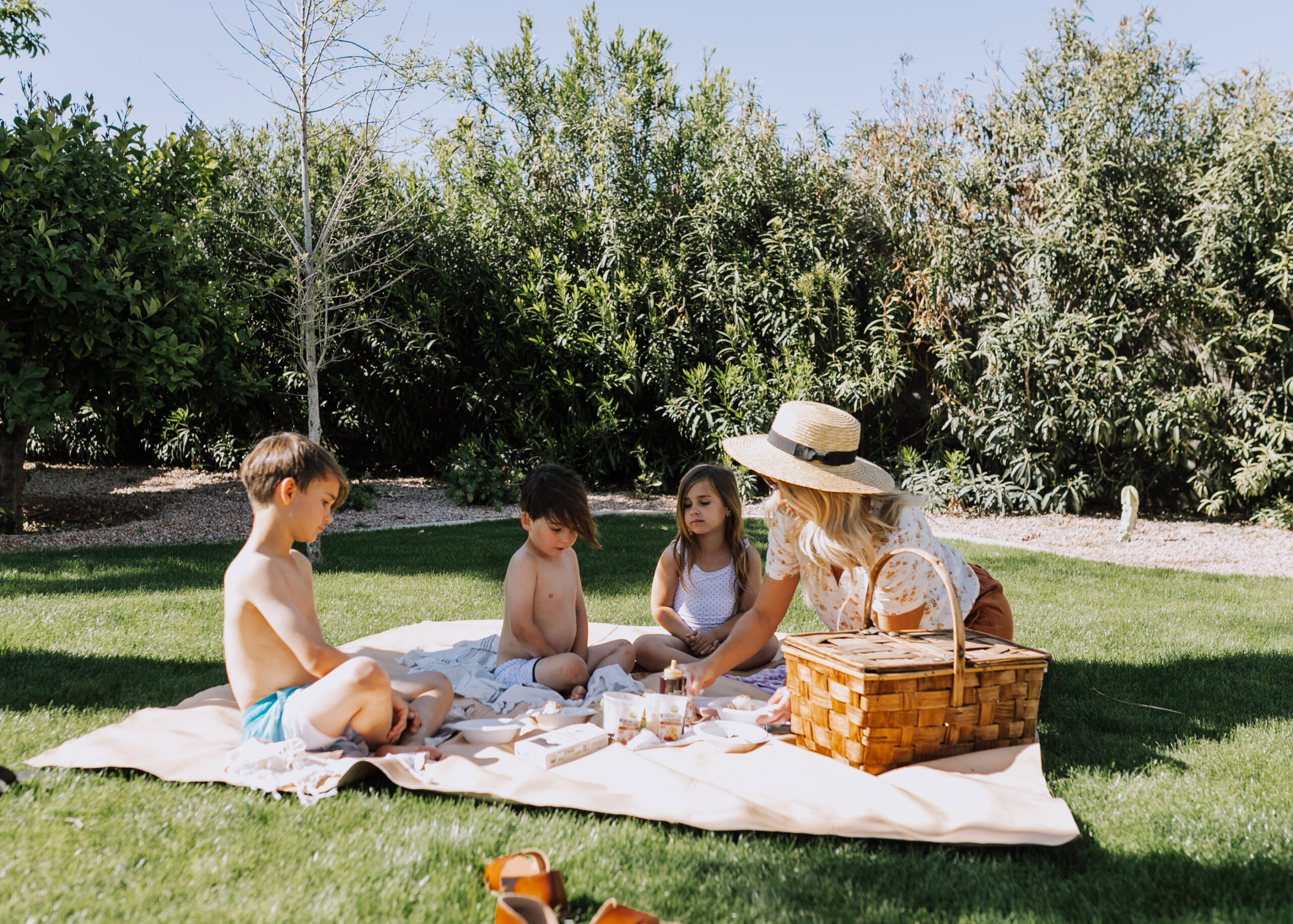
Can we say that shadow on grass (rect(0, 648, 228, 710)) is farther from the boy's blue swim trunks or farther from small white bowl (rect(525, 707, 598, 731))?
small white bowl (rect(525, 707, 598, 731))

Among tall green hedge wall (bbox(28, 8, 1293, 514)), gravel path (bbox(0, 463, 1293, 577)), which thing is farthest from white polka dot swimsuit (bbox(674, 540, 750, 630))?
tall green hedge wall (bbox(28, 8, 1293, 514))

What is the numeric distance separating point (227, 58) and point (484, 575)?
4.38 metres

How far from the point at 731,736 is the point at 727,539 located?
1409mm

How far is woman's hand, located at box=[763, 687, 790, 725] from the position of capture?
10.7 ft

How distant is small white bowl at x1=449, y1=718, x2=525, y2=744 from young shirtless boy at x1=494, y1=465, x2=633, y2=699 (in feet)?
1.75

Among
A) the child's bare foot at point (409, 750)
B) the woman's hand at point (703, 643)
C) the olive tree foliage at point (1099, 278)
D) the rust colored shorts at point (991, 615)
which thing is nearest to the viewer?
the child's bare foot at point (409, 750)

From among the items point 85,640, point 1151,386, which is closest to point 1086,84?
point 1151,386

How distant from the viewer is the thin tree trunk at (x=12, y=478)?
766cm

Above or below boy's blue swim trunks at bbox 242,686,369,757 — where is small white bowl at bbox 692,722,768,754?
below

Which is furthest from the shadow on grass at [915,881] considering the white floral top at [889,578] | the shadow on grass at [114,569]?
the shadow on grass at [114,569]

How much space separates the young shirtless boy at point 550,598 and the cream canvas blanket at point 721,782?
64cm

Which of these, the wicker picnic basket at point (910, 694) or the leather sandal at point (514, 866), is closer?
the leather sandal at point (514, 866)

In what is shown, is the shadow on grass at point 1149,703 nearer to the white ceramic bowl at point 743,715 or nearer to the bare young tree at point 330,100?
the white ceramic bowl at point 743,715

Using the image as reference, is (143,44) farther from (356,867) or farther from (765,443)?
(356,867)
